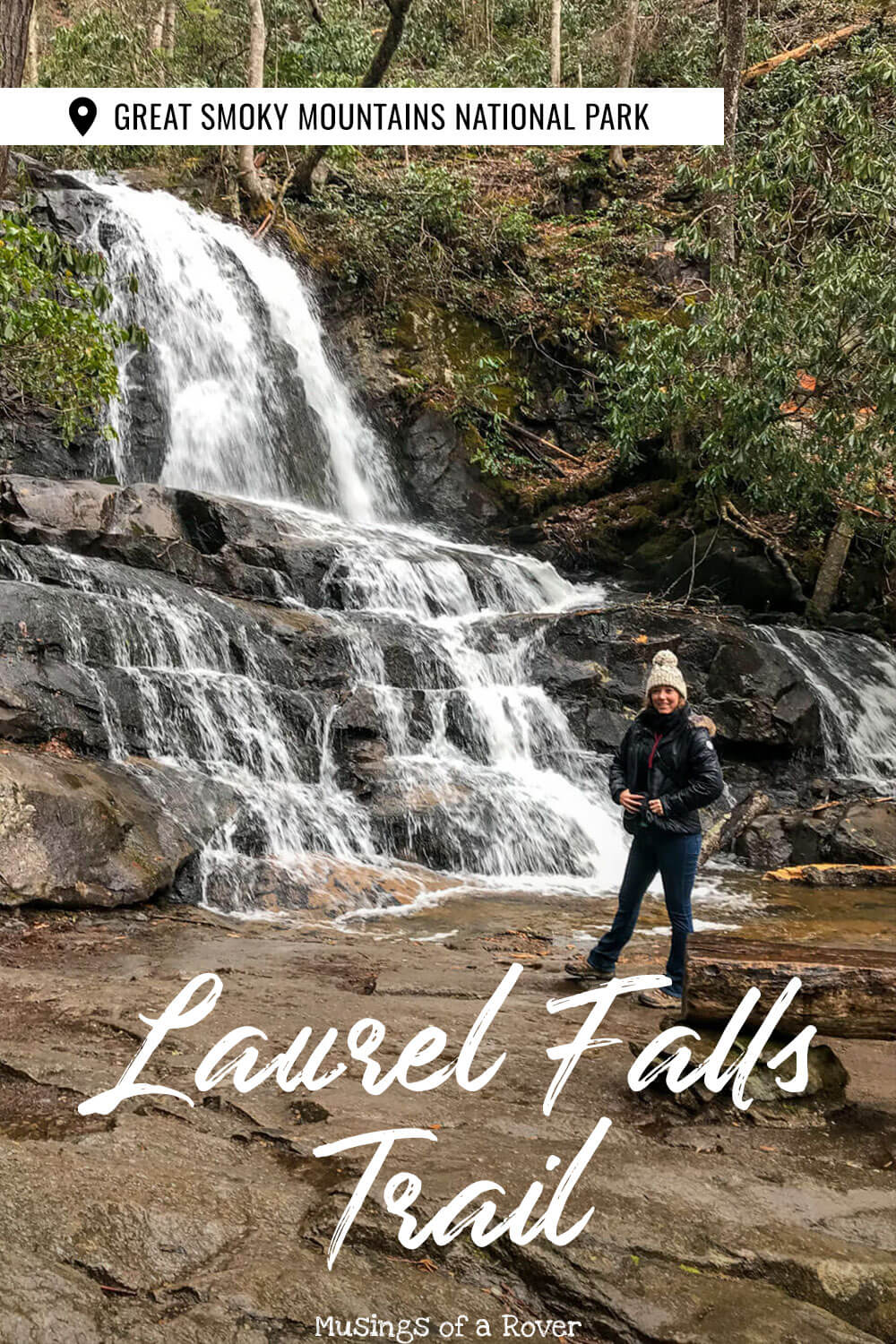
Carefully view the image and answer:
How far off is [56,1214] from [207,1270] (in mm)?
467

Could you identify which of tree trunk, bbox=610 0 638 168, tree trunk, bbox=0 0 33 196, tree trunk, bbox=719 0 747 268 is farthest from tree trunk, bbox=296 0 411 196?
tree trunk, bbox=610 0 638 168

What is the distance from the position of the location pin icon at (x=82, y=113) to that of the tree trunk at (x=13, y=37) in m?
4.85

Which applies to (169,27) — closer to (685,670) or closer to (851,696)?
(685,670)

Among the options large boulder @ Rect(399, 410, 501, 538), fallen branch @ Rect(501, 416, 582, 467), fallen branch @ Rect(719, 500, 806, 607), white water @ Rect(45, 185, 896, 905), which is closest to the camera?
white water @ Rect(45, 185, 896, 905)

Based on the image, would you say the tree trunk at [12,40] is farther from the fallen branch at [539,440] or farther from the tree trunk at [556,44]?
the tree trunk at [556,44]

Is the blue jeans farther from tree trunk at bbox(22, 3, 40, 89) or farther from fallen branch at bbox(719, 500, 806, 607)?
tree trunk at bbox(22, 3, 40, 89)

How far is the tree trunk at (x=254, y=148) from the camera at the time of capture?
2238 cm

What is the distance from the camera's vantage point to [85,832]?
309 inches

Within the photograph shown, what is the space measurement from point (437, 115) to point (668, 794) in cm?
887

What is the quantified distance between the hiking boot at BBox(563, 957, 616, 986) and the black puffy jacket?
98 centimetres

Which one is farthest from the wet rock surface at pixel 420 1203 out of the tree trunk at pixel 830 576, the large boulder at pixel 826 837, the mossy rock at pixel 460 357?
the mossy rock at pixel 460 357

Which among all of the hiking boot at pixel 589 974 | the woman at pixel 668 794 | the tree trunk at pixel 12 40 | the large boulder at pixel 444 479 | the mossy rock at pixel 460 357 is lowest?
the hiking boot at pixel 589 974

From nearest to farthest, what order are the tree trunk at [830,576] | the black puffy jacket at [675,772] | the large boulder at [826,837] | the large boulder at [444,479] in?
1. the black puffy jacket at [675,772]
2. the large boulder at [826,837]
3. the tree trunk at [830,576]
4. the large boulder at [444,479]

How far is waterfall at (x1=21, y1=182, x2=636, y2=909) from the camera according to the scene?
403 inches
